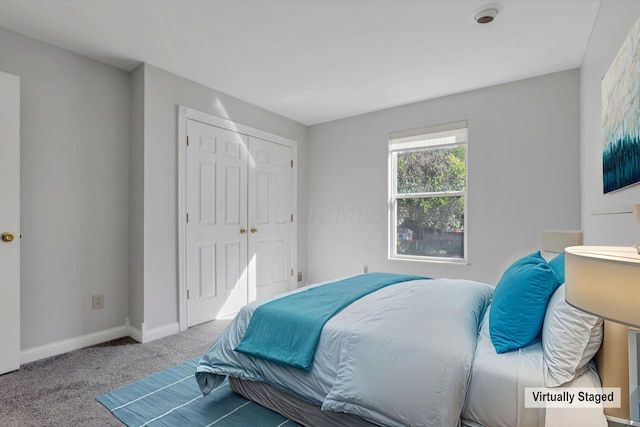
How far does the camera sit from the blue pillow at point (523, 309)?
1473mm

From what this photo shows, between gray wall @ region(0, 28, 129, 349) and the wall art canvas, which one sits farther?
Answer: gray wall @ region(0, 28, 129, 349)

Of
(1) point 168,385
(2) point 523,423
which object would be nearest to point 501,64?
(2) point 523,423


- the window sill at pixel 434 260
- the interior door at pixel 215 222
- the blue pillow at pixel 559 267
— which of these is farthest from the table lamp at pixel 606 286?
the interior door at pixel 215 222

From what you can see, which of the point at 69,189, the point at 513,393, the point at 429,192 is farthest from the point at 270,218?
the point at 513,393

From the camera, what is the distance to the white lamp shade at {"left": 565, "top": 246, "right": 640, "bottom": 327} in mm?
681

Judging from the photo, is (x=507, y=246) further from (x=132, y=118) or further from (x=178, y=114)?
(x=132, y=118)

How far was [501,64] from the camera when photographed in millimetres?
3094

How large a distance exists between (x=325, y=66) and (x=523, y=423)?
9.50ft

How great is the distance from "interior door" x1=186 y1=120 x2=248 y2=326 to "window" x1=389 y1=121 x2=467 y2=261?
72.7 inches

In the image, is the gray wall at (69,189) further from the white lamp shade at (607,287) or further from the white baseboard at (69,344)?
the white lamp shade at (607,287)

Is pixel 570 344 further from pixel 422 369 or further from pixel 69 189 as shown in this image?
pixel 69 189

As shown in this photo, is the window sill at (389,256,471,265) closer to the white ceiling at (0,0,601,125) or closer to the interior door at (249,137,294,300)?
the interior door at (249,137,294,300)

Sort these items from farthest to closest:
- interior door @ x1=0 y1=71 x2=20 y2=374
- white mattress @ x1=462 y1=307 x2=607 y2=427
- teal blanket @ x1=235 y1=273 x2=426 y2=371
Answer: interior door @ x1=0 y1=71 x2=20 y2=374, teal blanket @ x1=235 y1=273 x2=426 y2=371, white mattress @ x1=462 y1=307 x2=607 y2=427

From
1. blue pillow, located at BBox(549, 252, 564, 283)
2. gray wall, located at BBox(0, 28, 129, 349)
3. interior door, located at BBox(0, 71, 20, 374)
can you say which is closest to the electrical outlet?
gray wall, located at BBox(0, 28, 129, 349)
